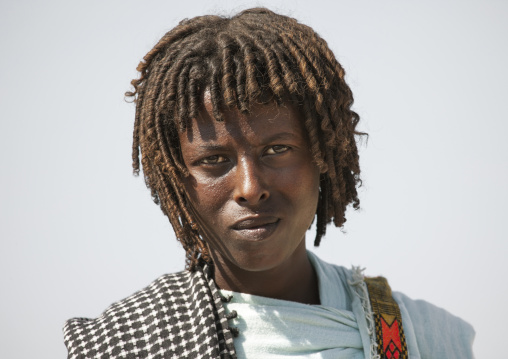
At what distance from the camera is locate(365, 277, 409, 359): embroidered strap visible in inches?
108

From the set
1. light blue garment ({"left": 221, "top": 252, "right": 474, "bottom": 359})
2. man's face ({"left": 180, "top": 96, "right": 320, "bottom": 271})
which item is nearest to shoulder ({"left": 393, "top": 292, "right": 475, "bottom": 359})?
light blue garment ({"left": 221, "top": 252, "right": 474, "bottom": 359})

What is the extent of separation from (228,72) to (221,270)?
29.7 inches

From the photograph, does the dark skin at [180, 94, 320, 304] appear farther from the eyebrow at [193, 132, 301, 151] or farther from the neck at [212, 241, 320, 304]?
the neck at [212, 241, 320, 304]

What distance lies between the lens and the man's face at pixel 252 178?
8.27 feet

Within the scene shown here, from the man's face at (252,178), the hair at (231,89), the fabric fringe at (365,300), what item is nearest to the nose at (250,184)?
the man's face at (252,178)

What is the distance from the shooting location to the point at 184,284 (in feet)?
9.38

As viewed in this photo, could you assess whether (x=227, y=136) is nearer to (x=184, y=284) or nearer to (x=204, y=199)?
(x=204, y=199)

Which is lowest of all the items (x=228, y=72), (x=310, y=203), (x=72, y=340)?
(x=72, y=340)

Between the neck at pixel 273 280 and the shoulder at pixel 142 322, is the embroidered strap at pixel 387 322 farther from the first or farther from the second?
the shoulder at pixel 142 322

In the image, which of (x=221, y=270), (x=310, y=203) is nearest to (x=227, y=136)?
(x=310, y=203)

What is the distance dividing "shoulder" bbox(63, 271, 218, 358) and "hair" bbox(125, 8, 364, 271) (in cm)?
16

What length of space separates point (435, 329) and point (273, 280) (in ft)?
2.16

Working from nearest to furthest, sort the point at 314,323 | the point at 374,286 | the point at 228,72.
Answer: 1. the point at 228,72
2. the point at 314,323
3. the point at 374,286

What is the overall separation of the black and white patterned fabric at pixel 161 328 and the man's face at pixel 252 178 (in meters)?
0.22
